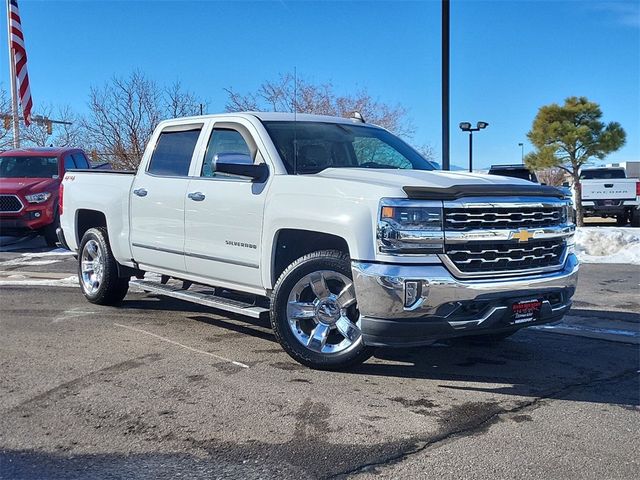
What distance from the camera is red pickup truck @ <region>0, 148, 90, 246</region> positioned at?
13.2m

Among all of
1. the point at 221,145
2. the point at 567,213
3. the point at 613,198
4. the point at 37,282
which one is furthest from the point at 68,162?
the point at 613,198

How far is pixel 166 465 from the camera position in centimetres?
338

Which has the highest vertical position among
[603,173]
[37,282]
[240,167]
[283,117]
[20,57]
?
[20,57]

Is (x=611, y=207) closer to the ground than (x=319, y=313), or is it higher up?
higher up

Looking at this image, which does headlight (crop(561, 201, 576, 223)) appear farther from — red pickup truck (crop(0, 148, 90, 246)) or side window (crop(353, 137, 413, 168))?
red pickup truck (crop(0, 148, 90, 246))

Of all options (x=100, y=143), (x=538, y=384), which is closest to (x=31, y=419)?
(x=538, y=384)

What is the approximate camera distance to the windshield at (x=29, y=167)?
554 inches

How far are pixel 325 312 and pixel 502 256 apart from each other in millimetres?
1327

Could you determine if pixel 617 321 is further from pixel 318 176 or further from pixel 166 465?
pixel 166 465

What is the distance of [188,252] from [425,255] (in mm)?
2504

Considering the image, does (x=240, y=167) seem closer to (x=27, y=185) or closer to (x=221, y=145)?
(x=221, y=145)

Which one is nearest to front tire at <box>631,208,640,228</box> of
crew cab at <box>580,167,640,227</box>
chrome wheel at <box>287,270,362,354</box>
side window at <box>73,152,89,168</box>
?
crew cab at <box>580,167,640,227</box>

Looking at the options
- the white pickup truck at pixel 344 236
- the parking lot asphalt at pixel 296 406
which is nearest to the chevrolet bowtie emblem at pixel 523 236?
the white pickup truck at pixel 344 236

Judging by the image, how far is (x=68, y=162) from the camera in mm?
14398
